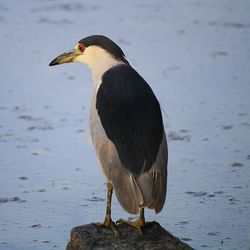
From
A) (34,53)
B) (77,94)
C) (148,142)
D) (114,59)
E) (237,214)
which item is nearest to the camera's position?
(148,142)

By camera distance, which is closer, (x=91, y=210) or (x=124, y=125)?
(x=124, y=125)

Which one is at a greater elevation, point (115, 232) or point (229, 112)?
point (229, 112)

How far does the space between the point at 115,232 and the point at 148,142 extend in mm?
535

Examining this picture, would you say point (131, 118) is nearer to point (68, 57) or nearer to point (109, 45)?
point (109, 45)

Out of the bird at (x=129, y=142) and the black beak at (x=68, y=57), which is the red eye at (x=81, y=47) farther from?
the bird at (x=129, y=142)

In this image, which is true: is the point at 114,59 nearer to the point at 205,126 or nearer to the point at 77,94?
the point at 205,126

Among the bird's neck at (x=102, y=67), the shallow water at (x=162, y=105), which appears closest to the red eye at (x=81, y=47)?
the bird's neck at (x=102, y=67)

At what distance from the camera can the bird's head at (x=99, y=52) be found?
4.86 metres

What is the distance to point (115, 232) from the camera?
436 cm

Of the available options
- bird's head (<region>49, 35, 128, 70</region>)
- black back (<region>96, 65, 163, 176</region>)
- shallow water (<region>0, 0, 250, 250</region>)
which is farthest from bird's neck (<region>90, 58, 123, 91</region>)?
shallow water (<region>0, 0, 250, 250</region>)

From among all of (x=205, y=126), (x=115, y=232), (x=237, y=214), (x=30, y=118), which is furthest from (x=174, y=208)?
(x=30, y=118)

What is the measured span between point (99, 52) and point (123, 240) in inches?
49.9

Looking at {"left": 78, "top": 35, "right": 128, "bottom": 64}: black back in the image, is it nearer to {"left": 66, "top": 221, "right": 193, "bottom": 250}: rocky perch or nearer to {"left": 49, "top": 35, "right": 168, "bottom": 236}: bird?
{"left": 49, "top": 35, "right": 168, "bottom": 236}: bird

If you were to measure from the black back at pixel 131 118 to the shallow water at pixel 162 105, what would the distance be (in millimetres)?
844
